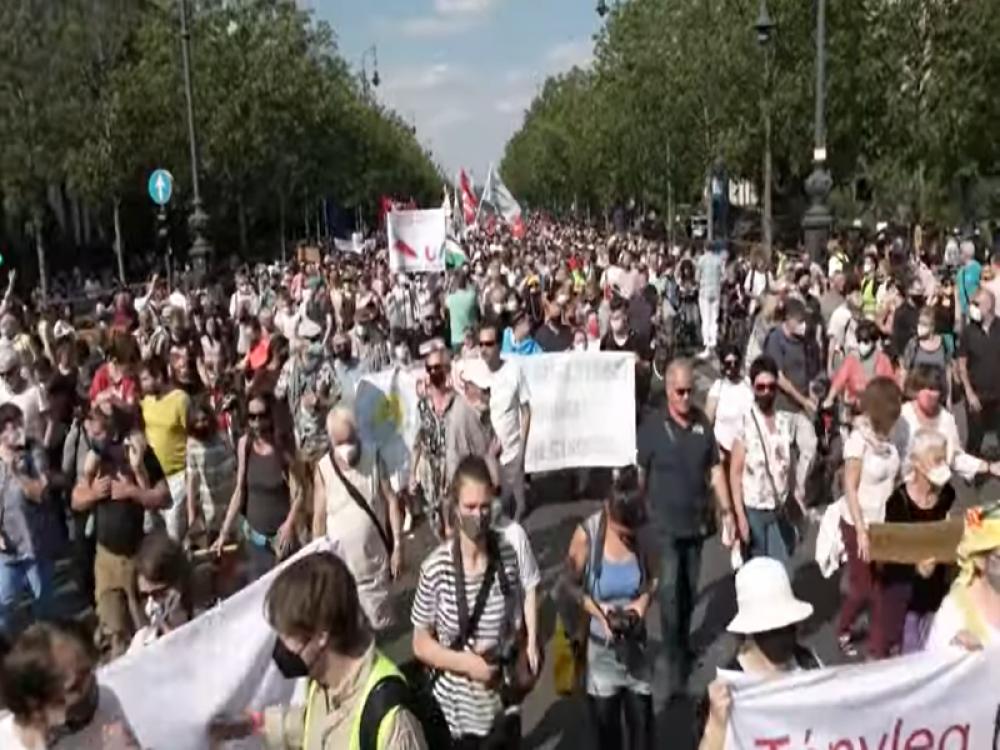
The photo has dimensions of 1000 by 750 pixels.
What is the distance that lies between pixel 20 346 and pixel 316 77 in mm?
34163

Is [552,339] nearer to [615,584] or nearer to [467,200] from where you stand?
[615,584]

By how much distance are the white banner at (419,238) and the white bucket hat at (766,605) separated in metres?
17.6

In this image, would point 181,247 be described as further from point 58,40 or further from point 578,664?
point 578,664

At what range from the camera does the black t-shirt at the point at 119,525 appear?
286 inches

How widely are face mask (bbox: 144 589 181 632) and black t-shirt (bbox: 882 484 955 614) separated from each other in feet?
10.1

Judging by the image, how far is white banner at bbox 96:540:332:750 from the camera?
4754mm

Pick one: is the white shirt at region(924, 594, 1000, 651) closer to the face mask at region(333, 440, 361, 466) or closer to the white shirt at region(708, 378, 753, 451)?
the face mask at region(333, 440, 361, 466)

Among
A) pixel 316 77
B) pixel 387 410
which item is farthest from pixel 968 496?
pixel 316 77

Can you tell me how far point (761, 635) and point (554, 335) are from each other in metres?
9.83

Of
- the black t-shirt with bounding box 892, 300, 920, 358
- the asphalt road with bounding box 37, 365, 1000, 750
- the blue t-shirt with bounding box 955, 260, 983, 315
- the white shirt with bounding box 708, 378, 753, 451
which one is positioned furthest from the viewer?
the blue t-shirt with bounding box 955, 260, 983, 315

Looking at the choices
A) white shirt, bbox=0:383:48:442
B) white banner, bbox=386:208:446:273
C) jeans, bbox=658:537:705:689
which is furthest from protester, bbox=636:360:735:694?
white banner, bbox=386:208:446:273

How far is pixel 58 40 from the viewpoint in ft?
124

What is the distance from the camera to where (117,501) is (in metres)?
7.48

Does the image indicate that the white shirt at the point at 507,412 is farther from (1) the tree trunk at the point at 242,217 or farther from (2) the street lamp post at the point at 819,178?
(1) the tree trunk at the point at 242,217
